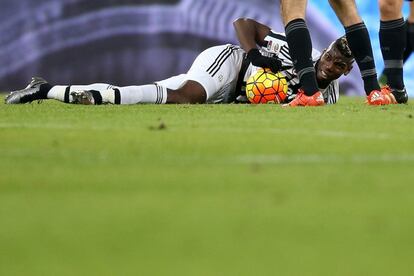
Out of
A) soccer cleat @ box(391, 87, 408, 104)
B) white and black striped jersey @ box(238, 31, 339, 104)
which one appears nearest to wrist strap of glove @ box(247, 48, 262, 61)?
white and black striped jersey @ box(238, 31, 339, 104)

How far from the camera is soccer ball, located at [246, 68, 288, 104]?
893 cm

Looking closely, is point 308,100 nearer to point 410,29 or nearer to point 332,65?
point 332,65

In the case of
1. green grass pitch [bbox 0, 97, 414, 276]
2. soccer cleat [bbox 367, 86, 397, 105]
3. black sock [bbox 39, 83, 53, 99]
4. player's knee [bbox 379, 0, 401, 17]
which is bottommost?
soccer cleat [bbox 367, 86, 397, 105]

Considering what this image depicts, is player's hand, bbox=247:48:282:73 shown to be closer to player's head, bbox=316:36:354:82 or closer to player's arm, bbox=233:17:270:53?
player's arm, bbox=233:17:270:53

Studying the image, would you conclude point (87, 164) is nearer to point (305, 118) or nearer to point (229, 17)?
point (305, 118)

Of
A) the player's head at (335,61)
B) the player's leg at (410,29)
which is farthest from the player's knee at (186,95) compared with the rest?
the player's leg at (410,29)

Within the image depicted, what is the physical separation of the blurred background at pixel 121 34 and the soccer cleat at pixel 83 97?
4118 mm

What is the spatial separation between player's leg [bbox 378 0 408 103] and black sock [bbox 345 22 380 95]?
1.63ft

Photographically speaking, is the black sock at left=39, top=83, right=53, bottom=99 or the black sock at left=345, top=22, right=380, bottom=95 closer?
the black sock at left=345, top=22, right=380, bottom=95

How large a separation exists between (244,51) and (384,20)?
1243 millimetres

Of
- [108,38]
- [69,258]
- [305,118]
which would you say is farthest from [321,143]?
[108,38]

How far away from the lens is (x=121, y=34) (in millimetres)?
12711

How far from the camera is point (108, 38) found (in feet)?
41.5

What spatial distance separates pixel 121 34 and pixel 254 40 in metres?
3.89
